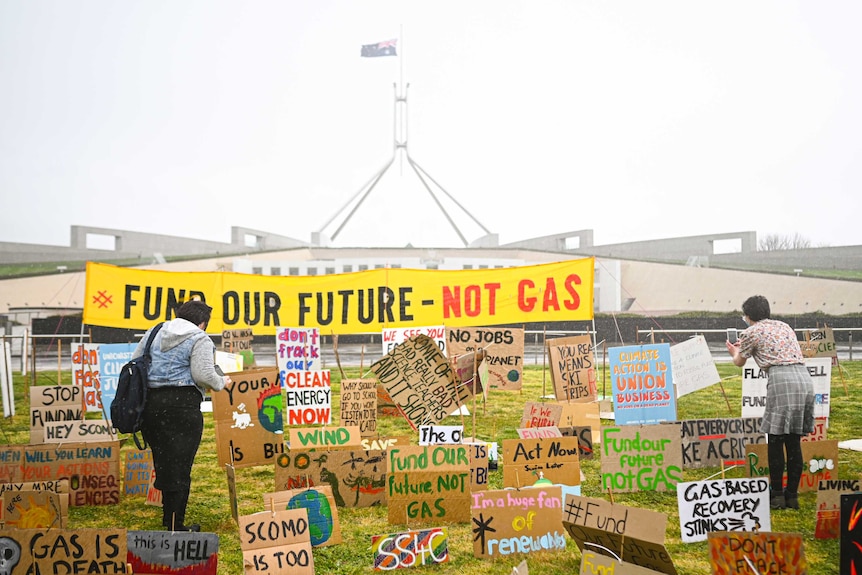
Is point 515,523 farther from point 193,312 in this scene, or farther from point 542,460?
point 193,312

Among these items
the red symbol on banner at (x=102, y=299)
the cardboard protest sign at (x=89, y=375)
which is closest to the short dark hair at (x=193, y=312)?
the cardboard protest sign at (x=89, y=375)

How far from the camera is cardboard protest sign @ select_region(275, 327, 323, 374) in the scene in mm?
11695

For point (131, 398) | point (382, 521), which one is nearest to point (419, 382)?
point (382, 521)

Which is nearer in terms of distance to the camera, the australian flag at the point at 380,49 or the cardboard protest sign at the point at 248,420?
the cardboard protest sign at the point at 248,420

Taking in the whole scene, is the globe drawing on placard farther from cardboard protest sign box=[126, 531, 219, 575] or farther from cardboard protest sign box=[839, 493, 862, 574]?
cardboard protest sign box=[839, 493, 862, 574]

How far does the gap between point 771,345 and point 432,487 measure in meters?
2.79

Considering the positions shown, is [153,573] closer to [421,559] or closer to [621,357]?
[421,559]

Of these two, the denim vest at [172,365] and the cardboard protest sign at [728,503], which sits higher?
the denim vest at [172,365]

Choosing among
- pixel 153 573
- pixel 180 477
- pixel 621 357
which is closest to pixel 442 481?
pixel 180 477

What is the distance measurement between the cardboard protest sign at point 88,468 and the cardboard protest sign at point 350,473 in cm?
162

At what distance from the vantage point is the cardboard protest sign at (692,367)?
384 inches

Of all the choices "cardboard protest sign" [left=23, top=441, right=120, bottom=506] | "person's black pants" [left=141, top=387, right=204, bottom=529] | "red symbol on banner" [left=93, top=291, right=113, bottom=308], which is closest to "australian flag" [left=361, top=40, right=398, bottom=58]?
"red symbol on banner" [left=93, top=291, right=113, bottom=308]

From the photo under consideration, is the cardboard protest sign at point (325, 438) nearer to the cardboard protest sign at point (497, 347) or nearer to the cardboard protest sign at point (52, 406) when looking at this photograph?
the cardboard protest sign at point (52, 406)

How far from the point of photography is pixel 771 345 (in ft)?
19.5
